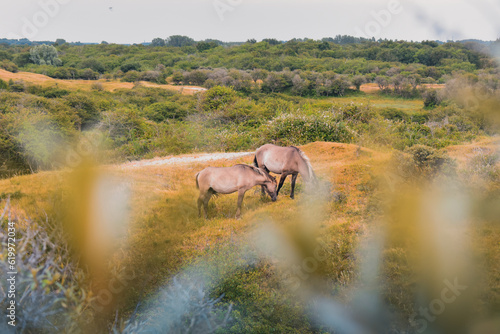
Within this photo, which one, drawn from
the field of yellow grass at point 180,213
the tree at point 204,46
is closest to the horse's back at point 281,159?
the field of yellow grass at point 180,213

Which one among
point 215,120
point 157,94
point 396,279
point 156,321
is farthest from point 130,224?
point 157,94

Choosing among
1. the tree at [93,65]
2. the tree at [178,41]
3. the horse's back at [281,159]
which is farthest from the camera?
the tree at [178,41]

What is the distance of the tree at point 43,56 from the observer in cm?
9244

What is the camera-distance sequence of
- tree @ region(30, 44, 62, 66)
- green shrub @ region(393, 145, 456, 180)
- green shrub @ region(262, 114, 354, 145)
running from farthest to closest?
1. tree @ region(30, 44, 62, 66)
2. green shrub @ region(262, 114, 354, 145)
3. green shrub @ region(393, 145, 456, 180)

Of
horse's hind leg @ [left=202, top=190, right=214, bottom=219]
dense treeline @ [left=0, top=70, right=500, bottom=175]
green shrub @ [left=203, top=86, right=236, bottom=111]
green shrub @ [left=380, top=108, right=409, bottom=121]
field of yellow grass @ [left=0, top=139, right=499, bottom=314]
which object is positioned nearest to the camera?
field of yellow grass @ [left=0, top=139, right=499, bottom=314]

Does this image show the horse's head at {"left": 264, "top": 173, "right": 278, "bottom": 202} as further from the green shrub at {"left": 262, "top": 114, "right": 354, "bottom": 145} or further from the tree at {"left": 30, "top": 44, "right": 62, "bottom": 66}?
the tree at {"left": 30, "top": 44, "right": 62, "bottom": 66}

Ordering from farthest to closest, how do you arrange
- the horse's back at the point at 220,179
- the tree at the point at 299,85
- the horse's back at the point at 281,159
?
1. the tree at the point at 299,85
2. the horse's back at the point at 281,159
3. the horse's back at the point at 220,179

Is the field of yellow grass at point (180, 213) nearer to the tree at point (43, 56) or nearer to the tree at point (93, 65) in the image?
the tree at point (93, 65)

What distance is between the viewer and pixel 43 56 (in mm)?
93688

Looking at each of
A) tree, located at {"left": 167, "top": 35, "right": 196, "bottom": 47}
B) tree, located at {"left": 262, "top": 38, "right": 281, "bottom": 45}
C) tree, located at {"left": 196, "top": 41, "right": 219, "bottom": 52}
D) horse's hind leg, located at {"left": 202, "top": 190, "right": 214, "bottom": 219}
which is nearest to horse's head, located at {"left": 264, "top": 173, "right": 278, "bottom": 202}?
horse's hind leg, located at {"left": 202, "top": 190, "right": 214, "bottom": 219}

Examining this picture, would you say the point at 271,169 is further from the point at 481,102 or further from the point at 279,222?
the point at 481,102

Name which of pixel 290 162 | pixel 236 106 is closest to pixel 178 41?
pixel 236 106

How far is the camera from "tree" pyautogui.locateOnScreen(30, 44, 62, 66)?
92.4 metres

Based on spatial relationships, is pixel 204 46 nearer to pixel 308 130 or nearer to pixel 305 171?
pixel 308 130
